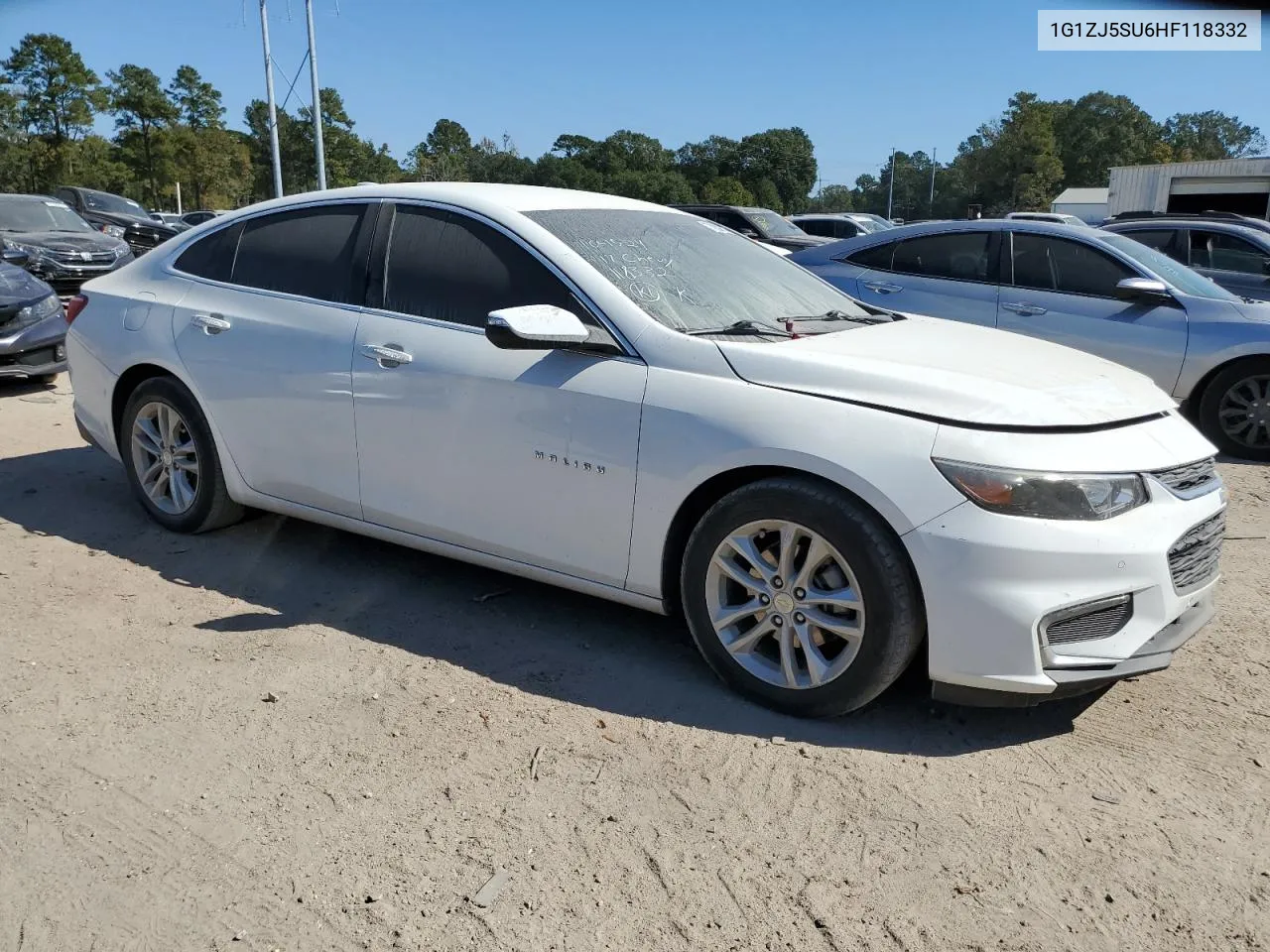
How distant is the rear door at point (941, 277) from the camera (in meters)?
7.77

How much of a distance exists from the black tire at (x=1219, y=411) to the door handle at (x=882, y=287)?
2280mm

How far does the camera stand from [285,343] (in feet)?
14.4

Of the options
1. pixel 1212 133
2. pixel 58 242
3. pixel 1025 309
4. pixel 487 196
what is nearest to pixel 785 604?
pixel 487 196

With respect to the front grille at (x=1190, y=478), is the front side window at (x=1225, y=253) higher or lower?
higher

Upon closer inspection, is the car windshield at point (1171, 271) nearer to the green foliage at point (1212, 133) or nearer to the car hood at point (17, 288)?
the car hood at point (17, 288)

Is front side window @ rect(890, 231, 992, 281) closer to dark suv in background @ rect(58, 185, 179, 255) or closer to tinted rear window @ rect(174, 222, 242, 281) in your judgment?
tinted rear window @ rect(174, 222, 242, 281)

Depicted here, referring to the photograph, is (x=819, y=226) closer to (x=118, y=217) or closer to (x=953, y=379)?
(x=118, y=217)

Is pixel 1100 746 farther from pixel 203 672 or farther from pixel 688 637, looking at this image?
pixel 203 672

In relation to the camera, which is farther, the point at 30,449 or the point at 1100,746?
the point at 30,449

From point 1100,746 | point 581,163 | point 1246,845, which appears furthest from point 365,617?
point 581,163

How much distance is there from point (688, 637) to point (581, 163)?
82.6m

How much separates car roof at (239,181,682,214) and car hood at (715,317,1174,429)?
116 centimetres

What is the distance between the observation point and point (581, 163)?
82.6 meters

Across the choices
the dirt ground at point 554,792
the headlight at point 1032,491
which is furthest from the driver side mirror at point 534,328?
the headlight at point 1032,491
